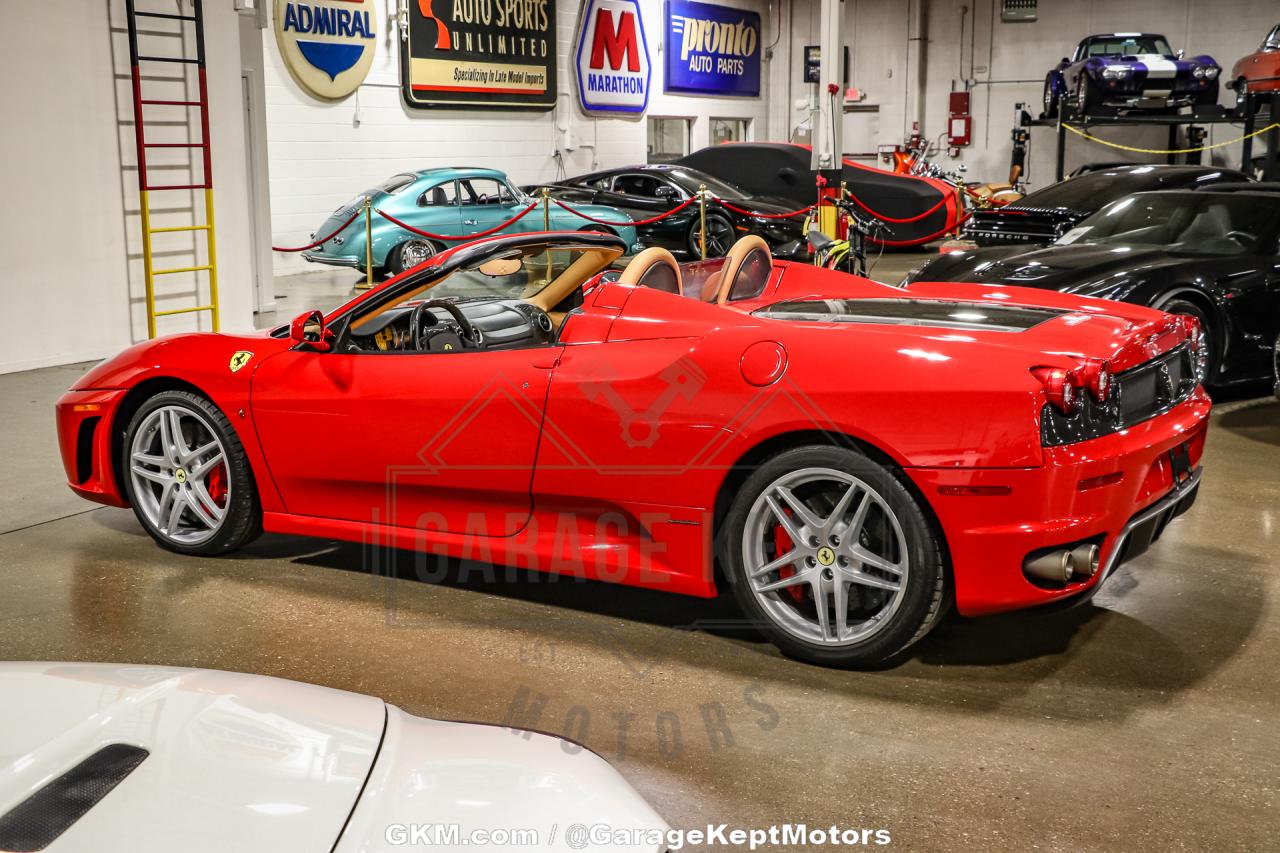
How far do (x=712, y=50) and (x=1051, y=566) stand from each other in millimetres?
22802

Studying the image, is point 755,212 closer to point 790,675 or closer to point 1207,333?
point 1207,333

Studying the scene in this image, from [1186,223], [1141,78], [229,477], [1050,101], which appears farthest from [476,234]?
[1050,101]

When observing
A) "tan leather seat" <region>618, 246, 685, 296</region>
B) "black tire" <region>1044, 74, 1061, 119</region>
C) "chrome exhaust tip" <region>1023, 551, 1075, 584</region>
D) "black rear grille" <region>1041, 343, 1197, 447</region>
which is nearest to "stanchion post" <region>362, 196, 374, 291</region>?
"tan leather seat" <region>618, 246, 685, 296</region>

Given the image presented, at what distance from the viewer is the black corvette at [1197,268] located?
6.90 metres

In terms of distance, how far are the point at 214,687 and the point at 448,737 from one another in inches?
13.7

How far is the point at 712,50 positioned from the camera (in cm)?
2459

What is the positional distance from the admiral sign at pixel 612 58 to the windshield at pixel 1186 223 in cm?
1337

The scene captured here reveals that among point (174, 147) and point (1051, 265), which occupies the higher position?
point (174, 147)

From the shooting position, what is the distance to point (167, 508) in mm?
4629

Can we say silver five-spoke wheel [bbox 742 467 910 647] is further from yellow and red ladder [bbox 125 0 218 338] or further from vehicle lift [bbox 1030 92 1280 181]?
vehicle lift [bbox 1030 92 1280 181]

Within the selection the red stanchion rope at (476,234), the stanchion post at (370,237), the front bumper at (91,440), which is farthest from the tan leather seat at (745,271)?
the stanchion post at (370,237)

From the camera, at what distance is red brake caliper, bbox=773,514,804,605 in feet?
11.7

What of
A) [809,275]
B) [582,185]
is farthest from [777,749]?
[582,185]

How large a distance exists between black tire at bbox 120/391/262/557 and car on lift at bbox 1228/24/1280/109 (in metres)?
17.2
